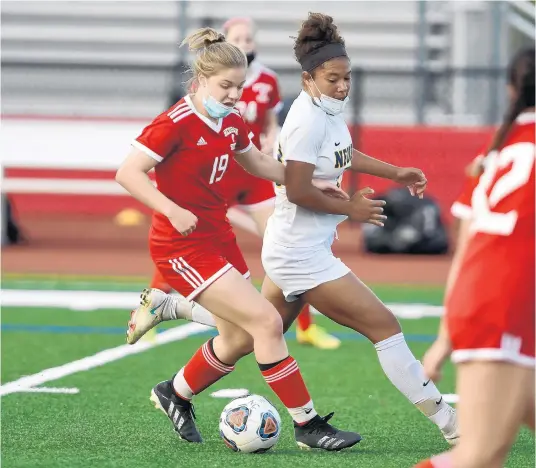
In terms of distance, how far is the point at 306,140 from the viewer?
17.6 feet

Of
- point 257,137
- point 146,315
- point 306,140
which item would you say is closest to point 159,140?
point 306,140

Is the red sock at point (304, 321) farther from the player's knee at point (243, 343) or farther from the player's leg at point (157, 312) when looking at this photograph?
the player's knee at point (243, 343)

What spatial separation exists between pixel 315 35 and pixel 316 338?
12.1ft

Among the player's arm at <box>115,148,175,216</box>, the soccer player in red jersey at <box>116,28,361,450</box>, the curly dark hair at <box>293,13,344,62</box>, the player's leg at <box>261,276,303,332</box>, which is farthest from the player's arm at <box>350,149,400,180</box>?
the player's arm at <box>115,148,175,216</box>

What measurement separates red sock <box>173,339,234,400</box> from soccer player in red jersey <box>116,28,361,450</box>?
0.16 m

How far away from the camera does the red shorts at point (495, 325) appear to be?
3646 millimetres

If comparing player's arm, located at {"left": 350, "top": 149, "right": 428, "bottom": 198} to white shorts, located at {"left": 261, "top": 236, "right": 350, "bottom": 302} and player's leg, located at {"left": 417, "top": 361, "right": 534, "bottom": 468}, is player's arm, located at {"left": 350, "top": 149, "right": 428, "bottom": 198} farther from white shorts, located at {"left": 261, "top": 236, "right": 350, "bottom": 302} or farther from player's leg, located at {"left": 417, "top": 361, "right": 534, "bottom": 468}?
player's leg, located at {"left": 417, "top": 361, "right": 534, "bottom": 468}

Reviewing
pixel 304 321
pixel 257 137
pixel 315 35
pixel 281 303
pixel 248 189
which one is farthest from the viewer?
pixel 304 321

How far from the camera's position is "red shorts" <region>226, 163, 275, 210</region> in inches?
332

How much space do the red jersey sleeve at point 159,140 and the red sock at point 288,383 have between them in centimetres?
109

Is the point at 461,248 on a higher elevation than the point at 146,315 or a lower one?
higher

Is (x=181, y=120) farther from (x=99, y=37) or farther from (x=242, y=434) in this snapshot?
(x=99, y=37)

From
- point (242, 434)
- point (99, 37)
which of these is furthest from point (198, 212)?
point (99, 37)

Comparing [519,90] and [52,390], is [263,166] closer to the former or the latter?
[519,90]
